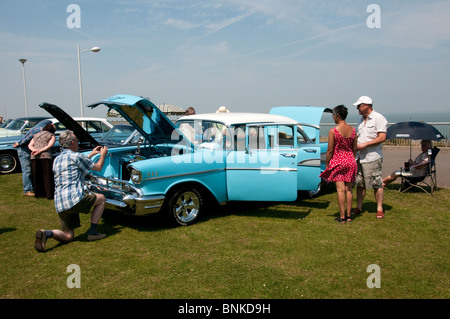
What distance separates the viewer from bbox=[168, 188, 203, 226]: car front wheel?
19.3 feet

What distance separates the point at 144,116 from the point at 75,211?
2.05 m

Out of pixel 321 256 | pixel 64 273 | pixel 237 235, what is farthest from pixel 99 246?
pixel 321 256

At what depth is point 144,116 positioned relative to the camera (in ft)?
21.2

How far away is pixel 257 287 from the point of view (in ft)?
13.2

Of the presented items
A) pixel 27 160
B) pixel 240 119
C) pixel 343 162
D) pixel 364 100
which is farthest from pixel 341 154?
pixel 27 160

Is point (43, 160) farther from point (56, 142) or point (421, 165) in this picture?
point (421, 165)

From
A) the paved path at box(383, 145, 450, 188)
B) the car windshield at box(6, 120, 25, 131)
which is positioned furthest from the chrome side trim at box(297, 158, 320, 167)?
the car windshield at box(6, 120, 25, 131)

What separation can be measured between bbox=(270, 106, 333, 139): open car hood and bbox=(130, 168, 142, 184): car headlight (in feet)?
13.9

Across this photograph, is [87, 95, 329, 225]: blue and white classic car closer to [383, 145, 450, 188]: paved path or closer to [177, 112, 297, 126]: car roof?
[177, 112, 297, 126]: car roof

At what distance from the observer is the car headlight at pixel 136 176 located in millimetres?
5480

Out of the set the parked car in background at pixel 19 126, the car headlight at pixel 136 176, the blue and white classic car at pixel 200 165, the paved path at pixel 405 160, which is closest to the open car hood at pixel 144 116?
the blue and white classic car at pixel 200 165
